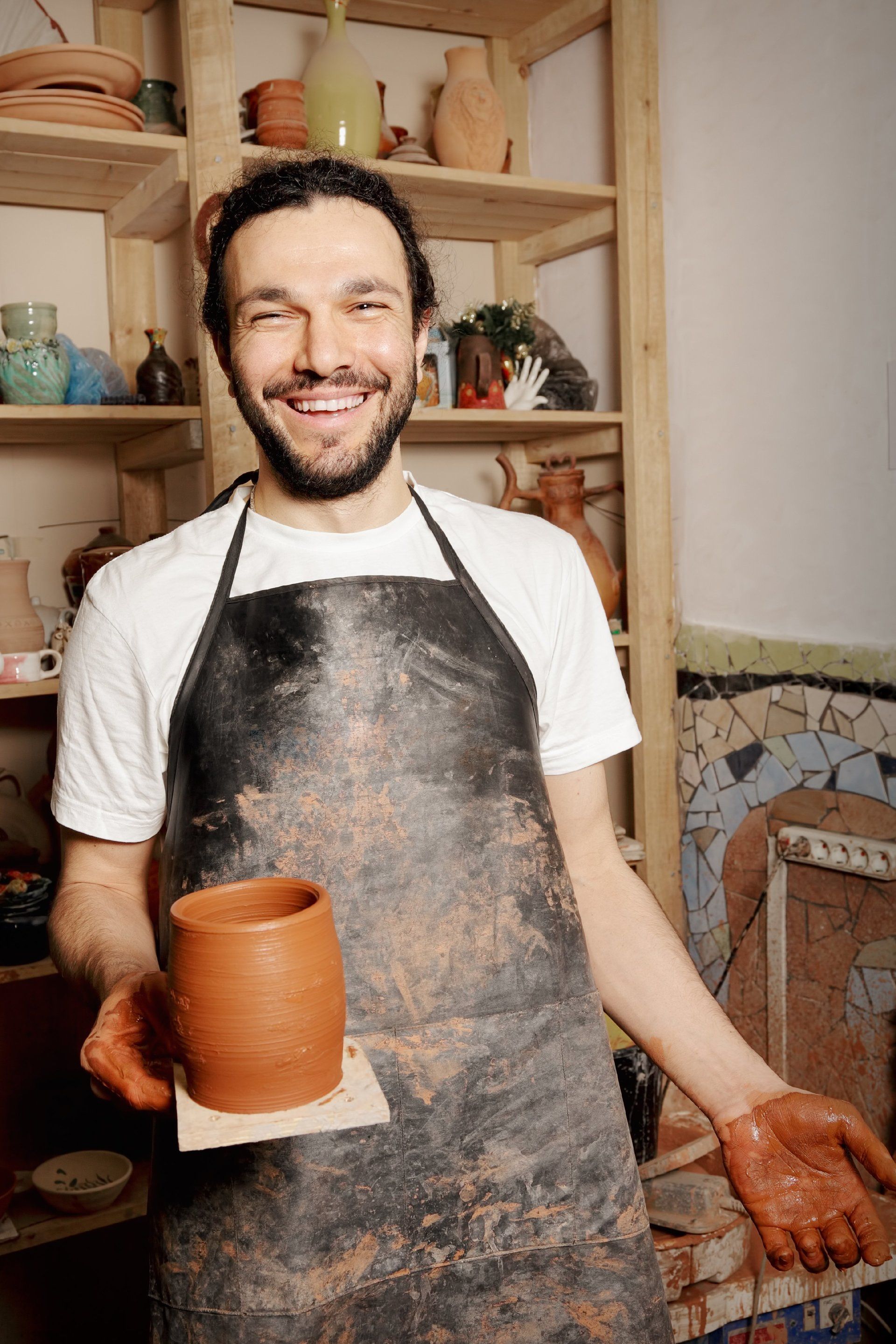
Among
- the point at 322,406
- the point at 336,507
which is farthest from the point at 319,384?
the point at 336,507

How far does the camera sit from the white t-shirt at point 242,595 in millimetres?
1265

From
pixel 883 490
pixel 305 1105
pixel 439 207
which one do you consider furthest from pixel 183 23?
pixel 305 1105

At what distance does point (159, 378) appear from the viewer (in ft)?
7.51

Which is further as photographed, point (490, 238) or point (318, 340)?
point (490, 238)

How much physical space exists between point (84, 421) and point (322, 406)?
3.43 feet

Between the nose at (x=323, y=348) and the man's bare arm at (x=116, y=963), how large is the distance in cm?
57

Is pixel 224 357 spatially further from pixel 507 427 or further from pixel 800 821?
pixel 800 821

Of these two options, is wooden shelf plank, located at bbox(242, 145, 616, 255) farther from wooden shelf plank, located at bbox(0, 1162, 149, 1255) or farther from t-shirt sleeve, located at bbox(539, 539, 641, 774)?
wooden shelf plank, located at bbox(0, 1162, 149, 1255)

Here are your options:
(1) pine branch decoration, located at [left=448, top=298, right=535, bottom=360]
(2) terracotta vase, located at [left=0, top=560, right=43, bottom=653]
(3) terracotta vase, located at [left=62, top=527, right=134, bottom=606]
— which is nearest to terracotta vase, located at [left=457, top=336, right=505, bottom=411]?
(1) pine branch decoration, located at [left=448, top=298, right=535, bottom=360]

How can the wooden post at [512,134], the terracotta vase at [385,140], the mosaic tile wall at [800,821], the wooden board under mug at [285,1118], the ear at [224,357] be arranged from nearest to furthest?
the wooden board under mug at [285,1118] < the ear at [224,357] < the mosaic tile wall at [800,821] < the terracotta vase at [385,140] < the wooden post at [512,134]

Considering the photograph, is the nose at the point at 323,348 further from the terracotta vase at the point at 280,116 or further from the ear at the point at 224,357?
the terracotta vase at the point at 280,116

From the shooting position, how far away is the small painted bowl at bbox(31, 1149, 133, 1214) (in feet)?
6.97

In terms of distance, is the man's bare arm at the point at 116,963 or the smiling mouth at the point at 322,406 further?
the smiling mouth at the point at 322,406

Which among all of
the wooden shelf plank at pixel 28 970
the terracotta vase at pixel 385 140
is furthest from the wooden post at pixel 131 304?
the wooden shelf plank at pixel 28 970
